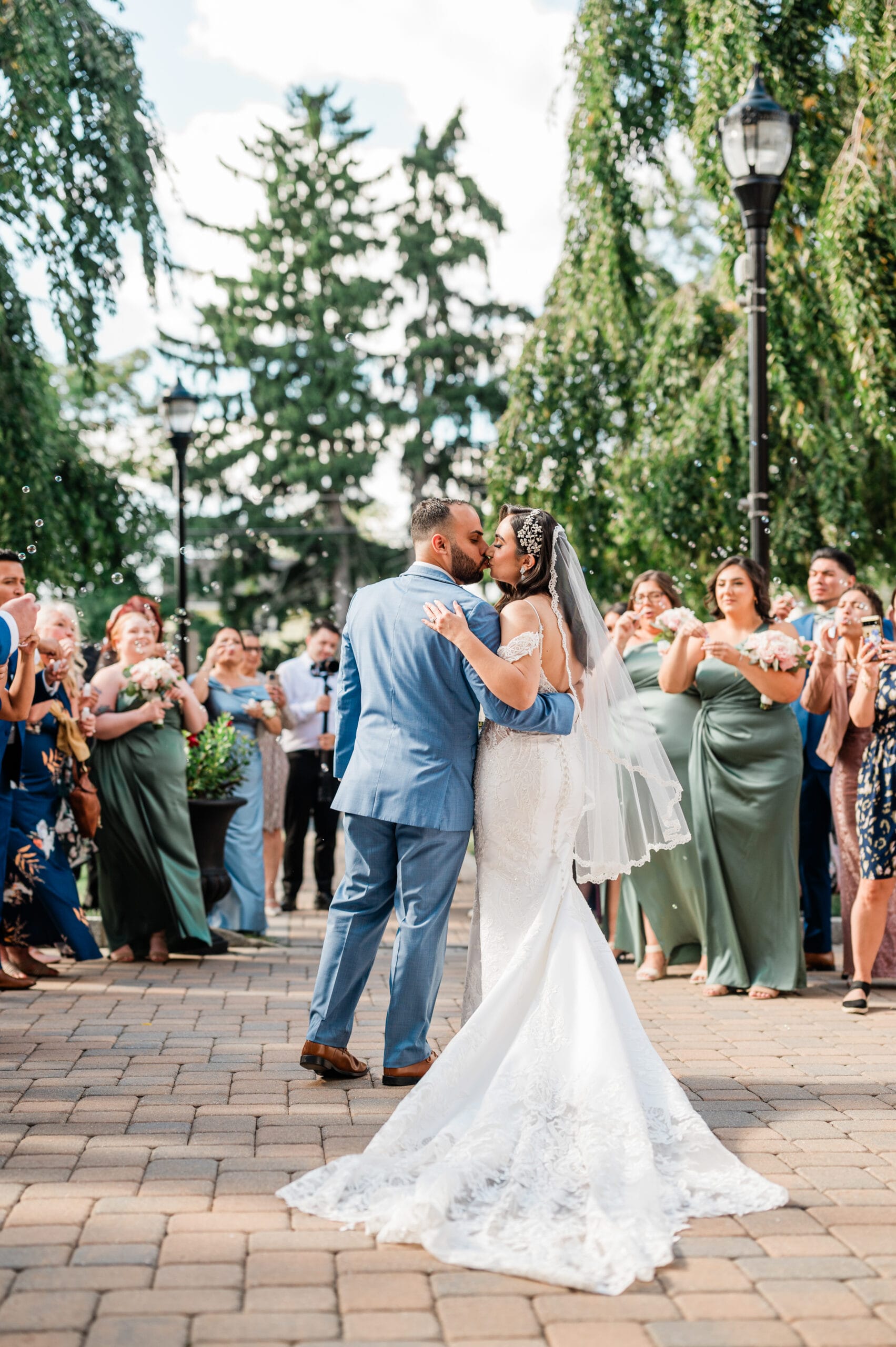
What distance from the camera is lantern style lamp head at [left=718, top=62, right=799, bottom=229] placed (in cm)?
866

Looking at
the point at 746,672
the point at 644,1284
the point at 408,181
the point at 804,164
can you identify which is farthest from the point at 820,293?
the point at 408,181

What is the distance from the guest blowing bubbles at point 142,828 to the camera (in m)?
8.44

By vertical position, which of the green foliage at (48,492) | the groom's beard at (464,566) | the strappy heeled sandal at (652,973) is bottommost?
the strappy heeled sandal at (652,973)

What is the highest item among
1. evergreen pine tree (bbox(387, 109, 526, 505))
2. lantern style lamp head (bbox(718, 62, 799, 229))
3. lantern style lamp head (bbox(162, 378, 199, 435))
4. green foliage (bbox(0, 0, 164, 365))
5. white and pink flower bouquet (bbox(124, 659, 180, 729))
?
evergreen pine tree (bbox(387, 109, 526, 505))

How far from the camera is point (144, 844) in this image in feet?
27.7

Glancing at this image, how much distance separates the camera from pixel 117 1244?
141 inches

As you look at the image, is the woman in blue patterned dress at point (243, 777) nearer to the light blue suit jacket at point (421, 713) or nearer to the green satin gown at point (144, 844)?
the green satin gown at point (144, 844)

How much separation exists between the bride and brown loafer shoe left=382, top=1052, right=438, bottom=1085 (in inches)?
16.2

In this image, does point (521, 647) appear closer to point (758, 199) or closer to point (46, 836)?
point (46, 836)

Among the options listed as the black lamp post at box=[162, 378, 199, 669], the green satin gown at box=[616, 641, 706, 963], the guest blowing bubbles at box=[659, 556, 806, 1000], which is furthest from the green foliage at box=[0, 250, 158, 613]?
the guest blowing bubbles at box=[659, 556, 806, 1000]

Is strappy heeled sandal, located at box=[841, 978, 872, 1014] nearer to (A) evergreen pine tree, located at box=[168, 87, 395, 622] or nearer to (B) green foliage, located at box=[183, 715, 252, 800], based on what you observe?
(B) green foliage, located at box=[183, 715, 252, 800]

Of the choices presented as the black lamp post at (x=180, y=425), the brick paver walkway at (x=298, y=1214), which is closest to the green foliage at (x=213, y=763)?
the brick paver walkway at (x=298, y=1214)

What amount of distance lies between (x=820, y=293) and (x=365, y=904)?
28.6ft

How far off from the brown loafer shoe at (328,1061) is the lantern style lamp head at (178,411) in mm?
10715
